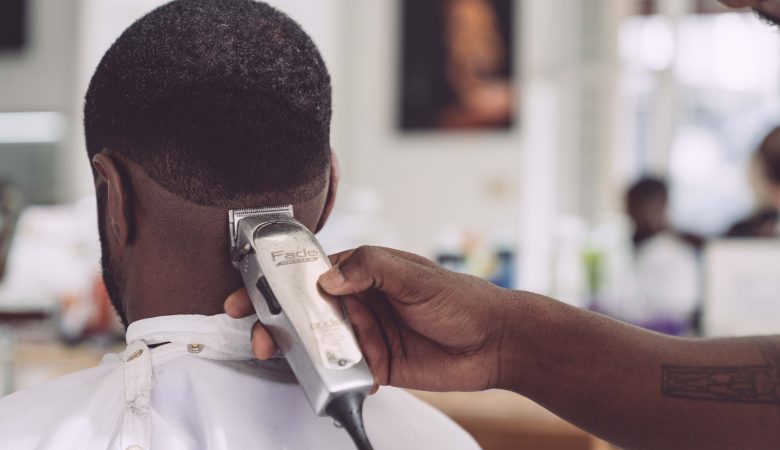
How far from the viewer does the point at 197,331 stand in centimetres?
95

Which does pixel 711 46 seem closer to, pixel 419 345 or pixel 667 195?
pixel 667 195

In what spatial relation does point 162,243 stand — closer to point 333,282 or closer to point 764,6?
point 333,282

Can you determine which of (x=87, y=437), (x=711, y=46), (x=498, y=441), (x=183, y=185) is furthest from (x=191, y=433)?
(x=711, y=46)

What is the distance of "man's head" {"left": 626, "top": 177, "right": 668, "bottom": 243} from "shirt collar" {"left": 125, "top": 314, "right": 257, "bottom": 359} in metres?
3.41

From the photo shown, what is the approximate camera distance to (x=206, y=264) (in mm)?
949

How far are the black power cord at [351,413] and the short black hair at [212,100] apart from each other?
0.29m

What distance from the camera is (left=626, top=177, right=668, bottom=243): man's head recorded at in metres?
4.01

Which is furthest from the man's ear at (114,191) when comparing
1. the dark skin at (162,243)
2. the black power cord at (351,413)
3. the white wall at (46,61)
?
the white wall at (46,61)

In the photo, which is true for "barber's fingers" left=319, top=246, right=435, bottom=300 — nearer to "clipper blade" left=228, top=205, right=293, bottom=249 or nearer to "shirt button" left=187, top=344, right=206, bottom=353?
"clipper blade" left=228, top=205, right=293, bottom=249

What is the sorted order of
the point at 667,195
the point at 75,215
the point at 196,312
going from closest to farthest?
1. the point at 196,312
2. the point at 75,215
3. the point at 667,195

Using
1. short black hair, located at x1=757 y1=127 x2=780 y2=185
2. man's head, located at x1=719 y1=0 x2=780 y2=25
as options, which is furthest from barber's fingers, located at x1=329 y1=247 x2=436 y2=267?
short black hair, located at x1=757 y1=127 x2=780 y2=185

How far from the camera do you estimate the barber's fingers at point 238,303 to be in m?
0.88

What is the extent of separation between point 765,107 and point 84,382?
5.60 metres

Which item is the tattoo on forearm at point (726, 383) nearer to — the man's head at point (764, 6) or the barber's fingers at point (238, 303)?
the man's head at point (764, 6)
